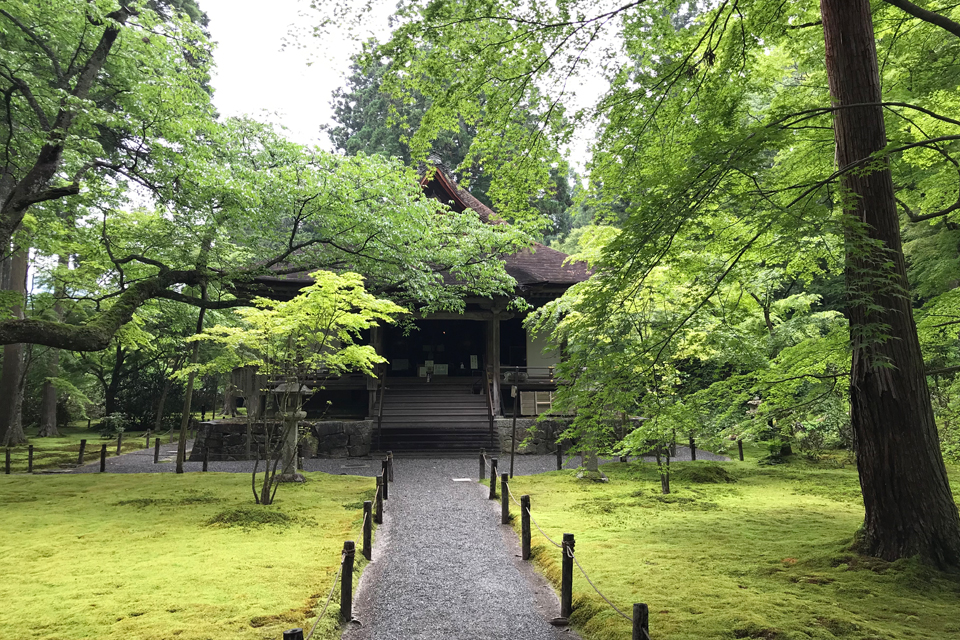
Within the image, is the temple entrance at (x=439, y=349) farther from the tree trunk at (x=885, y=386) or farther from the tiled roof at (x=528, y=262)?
the tree trunk at (x=885, y=386)

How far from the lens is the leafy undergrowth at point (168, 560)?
423 centimetres

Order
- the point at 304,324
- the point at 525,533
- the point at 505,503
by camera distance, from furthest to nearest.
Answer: the point at 304,324
the point at 505,503
the point at 525,533

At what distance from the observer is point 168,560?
5.84m

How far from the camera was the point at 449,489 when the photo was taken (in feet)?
35.2

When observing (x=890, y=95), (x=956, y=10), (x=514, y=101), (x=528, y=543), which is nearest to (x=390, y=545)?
(x=528, y=543)

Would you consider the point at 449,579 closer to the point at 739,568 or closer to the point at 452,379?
the point at 739,568

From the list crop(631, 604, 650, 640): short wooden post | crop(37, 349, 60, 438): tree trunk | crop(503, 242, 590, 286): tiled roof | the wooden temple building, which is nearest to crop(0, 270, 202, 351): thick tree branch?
the wooden temple building

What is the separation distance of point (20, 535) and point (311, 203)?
22.2 ft

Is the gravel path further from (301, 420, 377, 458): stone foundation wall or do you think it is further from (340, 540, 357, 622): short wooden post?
(301, 420, 377, 458): stone foundation wall

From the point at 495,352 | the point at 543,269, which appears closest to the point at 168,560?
the point at 495,352

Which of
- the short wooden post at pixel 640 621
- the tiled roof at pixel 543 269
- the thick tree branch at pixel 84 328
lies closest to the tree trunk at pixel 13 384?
the thick tree branch at pixel 84 328

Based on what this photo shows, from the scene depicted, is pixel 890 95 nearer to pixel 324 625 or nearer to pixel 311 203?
pixel 324 625

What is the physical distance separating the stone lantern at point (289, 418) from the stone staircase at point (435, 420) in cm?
425

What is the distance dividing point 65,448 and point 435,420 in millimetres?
12113
